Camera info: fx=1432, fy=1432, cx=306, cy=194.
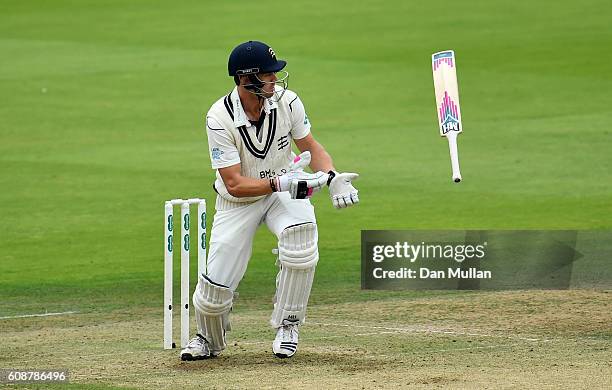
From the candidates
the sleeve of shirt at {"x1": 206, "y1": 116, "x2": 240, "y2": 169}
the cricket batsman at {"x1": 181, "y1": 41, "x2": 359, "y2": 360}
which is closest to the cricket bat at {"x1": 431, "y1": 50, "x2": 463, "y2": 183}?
the cricket batsman at {"x1": 181, "y1": 41, "x2": 359, "y2": 360}

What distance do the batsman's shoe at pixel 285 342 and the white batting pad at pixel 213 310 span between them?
0.36 metres

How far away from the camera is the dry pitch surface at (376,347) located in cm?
798

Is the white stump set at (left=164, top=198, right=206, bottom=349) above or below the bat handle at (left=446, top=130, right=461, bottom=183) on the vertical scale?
below

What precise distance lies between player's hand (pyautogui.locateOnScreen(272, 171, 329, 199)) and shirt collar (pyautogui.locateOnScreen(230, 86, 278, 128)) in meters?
0.47

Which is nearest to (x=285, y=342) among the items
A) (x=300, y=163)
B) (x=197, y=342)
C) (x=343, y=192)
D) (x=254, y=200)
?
(x=197, y=342)

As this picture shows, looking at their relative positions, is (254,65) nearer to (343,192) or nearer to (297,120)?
(297,120)

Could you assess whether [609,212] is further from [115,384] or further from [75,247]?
[115,384]

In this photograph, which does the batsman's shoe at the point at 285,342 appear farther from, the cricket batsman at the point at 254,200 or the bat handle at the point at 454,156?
the bat handle at the point at 454,156

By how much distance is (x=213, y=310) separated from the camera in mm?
8883

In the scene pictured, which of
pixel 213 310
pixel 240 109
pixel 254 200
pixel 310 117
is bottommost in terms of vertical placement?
pixel 213 310

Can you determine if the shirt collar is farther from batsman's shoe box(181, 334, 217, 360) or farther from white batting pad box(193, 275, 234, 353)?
batsman's shoe box(181, 334, 217, 360)

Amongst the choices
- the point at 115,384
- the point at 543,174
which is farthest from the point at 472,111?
the point at 115,384

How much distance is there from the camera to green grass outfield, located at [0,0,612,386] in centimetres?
1493

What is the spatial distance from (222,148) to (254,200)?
1.33 feet
